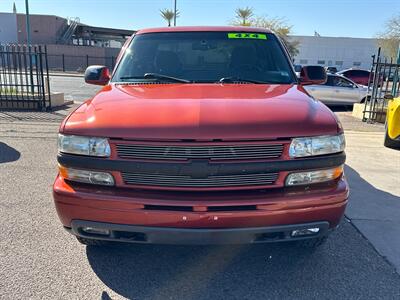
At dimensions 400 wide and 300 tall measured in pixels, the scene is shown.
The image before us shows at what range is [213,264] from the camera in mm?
2980

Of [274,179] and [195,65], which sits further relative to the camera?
[195,65]

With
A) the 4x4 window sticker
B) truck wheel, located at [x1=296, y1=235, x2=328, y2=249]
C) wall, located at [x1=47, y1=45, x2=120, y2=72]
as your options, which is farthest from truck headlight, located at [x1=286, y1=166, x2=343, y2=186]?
wall, located at [x1=47, y1=45, x2=120, y2=72]

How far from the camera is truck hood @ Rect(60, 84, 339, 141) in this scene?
2.30m

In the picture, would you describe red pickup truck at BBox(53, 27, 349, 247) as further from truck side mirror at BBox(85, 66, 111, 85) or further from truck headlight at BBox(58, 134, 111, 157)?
truck side mirror at BBox(85, 66, 111, 85)

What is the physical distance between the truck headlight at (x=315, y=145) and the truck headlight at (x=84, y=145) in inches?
48.5

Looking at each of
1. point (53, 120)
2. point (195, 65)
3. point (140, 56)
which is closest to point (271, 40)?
point (195, 65)

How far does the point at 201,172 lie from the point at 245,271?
108 centimetres

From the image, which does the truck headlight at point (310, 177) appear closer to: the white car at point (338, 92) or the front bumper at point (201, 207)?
the front bumper at point (201, 207)

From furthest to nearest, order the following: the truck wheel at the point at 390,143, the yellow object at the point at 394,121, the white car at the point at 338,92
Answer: the white car at the point at 338,92, the truck wheel at the point at 390,143, the yellow object at the point at 394,121

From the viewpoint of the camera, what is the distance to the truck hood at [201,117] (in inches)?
90.4

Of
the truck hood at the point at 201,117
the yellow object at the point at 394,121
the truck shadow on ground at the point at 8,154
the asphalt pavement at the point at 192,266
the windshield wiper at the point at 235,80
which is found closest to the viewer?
the truck hood at the point at 201,117

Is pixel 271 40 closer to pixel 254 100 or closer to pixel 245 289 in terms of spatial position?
pixel 254 100

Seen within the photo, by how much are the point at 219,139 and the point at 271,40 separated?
2222mm

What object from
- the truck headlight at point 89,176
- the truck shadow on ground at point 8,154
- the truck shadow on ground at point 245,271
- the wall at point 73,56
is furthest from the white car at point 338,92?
the wall at point 73,56
